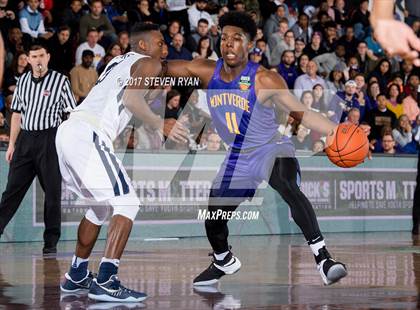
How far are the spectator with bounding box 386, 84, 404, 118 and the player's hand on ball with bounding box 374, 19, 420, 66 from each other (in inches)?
658

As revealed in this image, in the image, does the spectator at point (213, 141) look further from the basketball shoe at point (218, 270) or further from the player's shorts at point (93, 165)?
the player's shorts at point (93, 165)

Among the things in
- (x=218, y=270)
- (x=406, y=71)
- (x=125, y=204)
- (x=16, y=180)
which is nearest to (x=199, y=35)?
(x=406, y=71)

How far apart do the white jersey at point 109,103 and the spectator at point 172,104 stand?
26.4ft

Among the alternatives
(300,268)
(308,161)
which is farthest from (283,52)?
(300,268)

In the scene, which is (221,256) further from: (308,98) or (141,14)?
(141,14)

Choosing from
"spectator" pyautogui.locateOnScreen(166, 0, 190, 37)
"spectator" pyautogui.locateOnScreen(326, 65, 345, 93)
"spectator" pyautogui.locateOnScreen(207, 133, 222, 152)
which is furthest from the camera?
"spectator" pyautogui.locateOnScreen(326, 65, 345, 93)

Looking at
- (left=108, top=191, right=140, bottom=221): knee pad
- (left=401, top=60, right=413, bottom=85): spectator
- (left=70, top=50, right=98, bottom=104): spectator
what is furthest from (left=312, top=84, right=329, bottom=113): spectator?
(left=108, top=191, right=140, bottom=221): knee pad

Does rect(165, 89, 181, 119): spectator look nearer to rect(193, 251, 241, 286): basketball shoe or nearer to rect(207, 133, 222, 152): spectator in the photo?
rect(207, 133, 222, 152): spectator

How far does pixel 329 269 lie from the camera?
28.8 feet

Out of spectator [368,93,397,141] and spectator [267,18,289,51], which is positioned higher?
spectator [267,18,289,51]

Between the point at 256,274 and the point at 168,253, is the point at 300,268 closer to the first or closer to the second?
the point at 256,274

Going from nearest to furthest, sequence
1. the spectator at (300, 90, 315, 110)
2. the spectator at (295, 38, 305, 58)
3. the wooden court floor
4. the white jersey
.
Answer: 1. the wooden court floor
2. the white jersey
3. the spectator at (300, 90, 315, 110)
4. the spectator at (295, 38, 305, 58)

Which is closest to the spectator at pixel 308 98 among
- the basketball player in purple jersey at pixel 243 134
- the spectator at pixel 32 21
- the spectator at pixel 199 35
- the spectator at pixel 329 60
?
the spectator at pixel 199 35

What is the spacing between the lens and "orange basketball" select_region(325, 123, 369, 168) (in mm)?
8984
